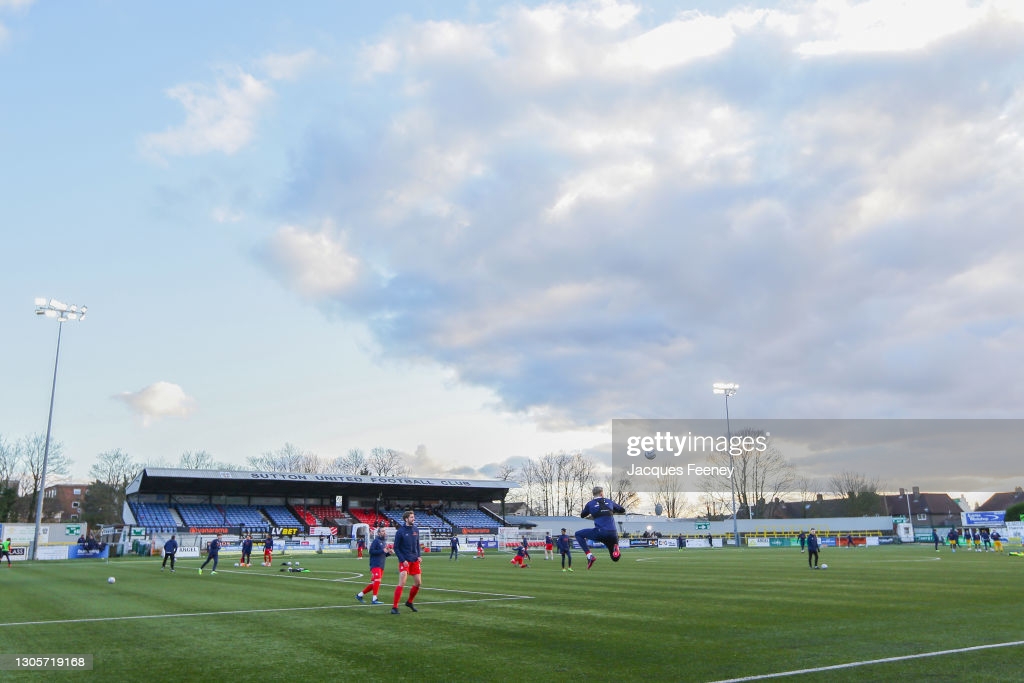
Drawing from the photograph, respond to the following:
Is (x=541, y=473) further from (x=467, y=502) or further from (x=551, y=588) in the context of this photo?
(x=551, y=588)

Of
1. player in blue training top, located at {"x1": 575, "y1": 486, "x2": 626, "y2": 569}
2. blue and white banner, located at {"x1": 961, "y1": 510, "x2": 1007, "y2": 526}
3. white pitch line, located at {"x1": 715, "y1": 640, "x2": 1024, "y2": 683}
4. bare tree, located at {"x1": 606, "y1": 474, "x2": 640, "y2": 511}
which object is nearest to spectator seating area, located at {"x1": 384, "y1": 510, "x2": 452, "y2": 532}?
bare tree, located at {"x1": 606, "y1": 474, "x2": 640, "y2": 511}

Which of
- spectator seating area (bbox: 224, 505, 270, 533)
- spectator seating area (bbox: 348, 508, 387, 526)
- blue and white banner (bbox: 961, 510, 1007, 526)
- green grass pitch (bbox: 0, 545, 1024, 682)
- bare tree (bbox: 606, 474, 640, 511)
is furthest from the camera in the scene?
bare tree (bbox: 606, 474, 640, 511)

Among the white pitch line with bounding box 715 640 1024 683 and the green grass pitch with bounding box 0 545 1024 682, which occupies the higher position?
the white pitch line with bounding box 715 640 1024 683

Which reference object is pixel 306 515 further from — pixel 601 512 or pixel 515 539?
pixel 601 512

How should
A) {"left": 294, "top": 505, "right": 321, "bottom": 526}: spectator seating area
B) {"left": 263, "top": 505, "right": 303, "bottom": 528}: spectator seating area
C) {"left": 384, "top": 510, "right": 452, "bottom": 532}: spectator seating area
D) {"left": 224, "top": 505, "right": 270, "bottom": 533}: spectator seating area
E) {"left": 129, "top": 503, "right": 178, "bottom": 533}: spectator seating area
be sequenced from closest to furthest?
{"left": 129, "top": 503, "right": 178, "bottom": 533}: spectator seating area
{"left": 224, "top": 505, "right": 270, "bottom": 533}: spectator seating area
{"left": 263, "top": 505, "right": 303, "bottom": 528}: spectator seating area
{"left": 294, "top": 505, "right": 321, "bottom": 526}: spectator seating area
{"left": 384, "top": 510, "right": 452, "bottom": 532}: spectator seating area

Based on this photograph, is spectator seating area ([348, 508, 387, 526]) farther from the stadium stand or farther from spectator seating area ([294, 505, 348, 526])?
the stadium stand

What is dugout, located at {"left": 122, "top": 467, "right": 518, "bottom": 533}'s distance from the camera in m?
76.1

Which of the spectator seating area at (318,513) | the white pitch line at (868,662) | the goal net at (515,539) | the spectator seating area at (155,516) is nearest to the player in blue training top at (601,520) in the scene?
the white pitch line at (868,662)

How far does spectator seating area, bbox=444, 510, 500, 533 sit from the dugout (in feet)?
7.01

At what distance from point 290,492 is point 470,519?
22.2 meters

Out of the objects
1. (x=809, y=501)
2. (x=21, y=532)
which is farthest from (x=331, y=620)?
(x=809, y=501)

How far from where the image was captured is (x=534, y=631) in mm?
13641

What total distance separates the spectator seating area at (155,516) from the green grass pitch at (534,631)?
48985mm

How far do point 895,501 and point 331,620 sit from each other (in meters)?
140
